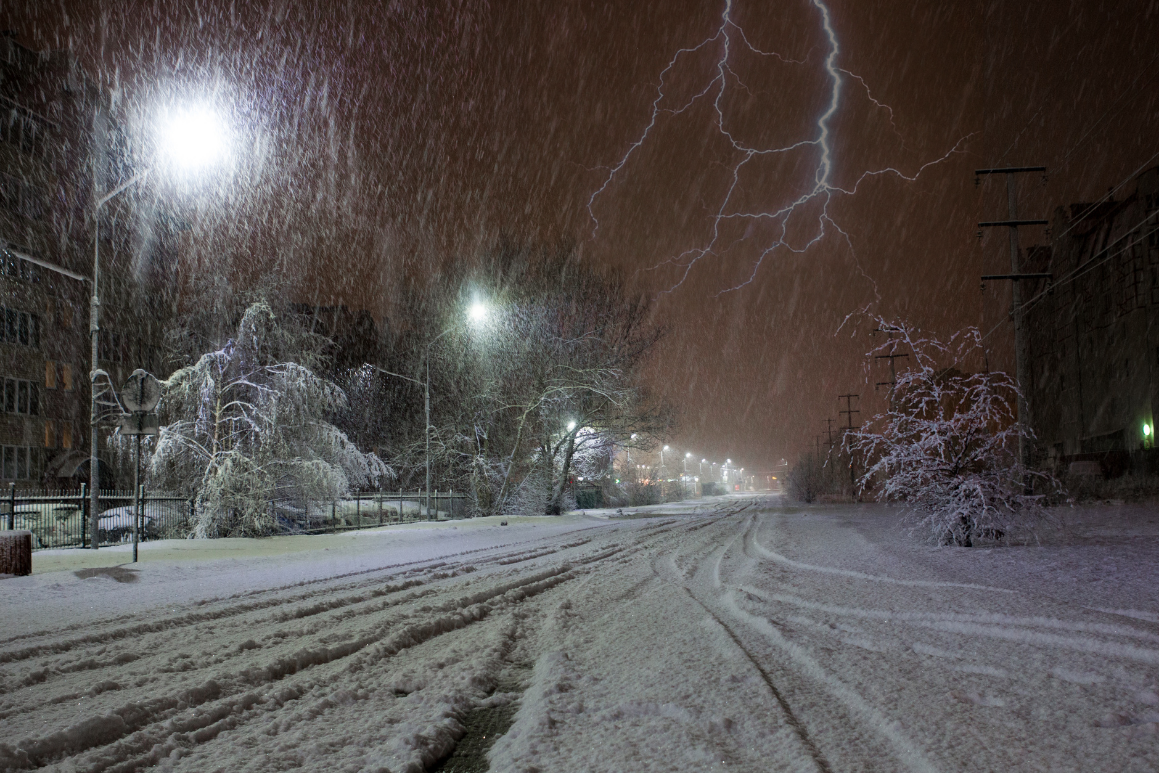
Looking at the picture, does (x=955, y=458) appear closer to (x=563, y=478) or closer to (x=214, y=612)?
(x=214, y=612)

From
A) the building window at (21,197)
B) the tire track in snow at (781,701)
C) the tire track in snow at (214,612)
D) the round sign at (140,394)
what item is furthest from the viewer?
the building window at (21,197)

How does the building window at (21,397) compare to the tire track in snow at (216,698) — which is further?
the building window at (21,397)

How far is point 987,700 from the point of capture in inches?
156

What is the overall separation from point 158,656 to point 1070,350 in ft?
174

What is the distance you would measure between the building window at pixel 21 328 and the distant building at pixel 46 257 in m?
0.04

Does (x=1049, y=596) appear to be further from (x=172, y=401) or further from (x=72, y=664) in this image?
(x=172, y=401)

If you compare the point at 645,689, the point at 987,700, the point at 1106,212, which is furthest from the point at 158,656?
the point at 1106,212

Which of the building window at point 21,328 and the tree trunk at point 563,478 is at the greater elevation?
the building window at point 21,328

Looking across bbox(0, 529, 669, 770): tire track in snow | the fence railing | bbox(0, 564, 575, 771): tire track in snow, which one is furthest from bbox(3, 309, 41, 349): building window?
bbox(0, 564, 575, 771): tire track in snow

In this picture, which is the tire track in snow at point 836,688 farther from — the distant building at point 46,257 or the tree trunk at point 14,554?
the distant building at point 46,257

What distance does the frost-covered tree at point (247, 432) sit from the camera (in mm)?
19391

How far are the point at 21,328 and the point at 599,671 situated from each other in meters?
35.0

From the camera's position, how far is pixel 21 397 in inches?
1180

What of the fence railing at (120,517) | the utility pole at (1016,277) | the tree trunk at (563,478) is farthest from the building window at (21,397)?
the utility pole at (1016,277)
